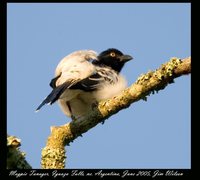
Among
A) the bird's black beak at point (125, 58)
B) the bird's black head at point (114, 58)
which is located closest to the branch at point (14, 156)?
the bird's black head at point (114, 58)

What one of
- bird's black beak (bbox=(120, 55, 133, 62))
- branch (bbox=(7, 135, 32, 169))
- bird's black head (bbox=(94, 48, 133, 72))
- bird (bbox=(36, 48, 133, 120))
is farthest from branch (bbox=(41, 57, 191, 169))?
bird's black beak (bbox=(120, 55, 133, 62))

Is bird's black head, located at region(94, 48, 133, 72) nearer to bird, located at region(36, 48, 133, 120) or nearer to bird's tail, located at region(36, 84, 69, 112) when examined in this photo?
bird, located at region(36, 48, 133, 120)

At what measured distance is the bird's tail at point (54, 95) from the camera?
7.27 m

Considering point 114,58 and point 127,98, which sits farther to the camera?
point 114,58

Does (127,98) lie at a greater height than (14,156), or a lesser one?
greater

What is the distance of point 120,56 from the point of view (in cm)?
1023

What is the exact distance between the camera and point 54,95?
7.37 meters

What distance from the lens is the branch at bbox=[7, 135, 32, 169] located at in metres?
4.85

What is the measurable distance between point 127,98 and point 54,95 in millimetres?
1558

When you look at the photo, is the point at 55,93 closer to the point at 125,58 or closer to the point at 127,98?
the point at 127,98

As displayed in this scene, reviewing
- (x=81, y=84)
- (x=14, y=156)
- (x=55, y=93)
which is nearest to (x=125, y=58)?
(x=81, y=84)
